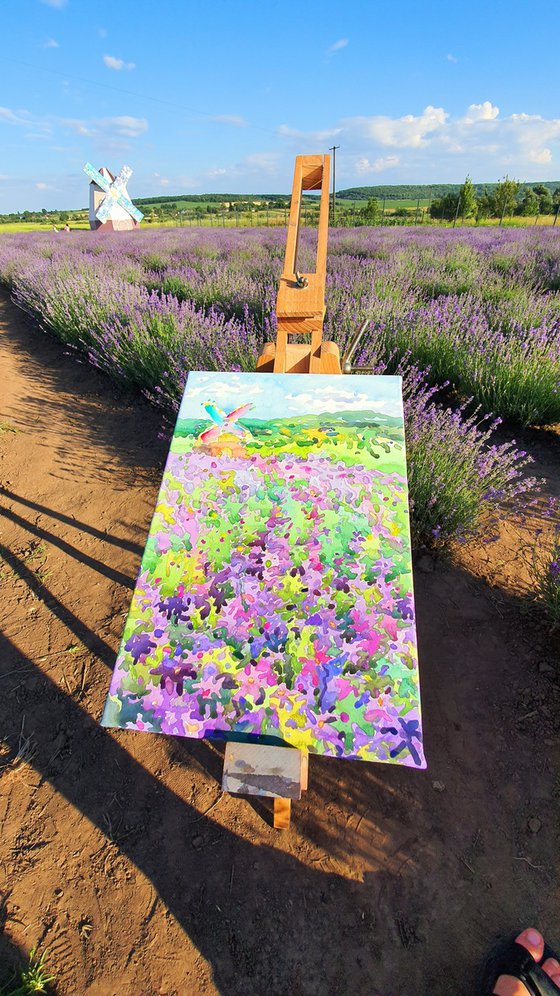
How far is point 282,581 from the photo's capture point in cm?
125

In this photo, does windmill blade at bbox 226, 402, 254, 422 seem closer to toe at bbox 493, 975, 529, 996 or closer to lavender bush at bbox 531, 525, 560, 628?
lavender bush at bbox 531, 525, 560, 628

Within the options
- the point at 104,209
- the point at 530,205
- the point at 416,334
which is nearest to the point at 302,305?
the point at 416,334

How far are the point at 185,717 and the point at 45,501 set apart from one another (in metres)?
2.70

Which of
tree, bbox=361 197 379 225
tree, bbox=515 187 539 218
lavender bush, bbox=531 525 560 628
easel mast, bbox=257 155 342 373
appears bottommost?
lavender bush, bbox=531 525 560 628

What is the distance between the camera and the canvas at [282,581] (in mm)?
1097

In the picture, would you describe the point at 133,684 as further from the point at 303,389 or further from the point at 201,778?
the point at 303,389

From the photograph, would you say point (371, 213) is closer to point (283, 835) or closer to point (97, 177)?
point (97, 177)

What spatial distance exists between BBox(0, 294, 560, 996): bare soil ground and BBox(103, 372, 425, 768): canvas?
83 cm

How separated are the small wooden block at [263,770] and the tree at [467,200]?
28039 millimetres

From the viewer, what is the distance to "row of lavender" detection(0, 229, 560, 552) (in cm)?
257

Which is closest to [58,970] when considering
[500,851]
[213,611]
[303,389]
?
[213,611]

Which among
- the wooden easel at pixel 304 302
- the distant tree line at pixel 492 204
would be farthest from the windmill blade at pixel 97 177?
the wooden easel at pixel 304 302

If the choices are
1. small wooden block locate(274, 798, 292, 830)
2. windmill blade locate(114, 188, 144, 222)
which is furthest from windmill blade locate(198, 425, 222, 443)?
windmill blade locate(114, 188, 144, 222)

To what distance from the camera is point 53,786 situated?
1.77 metres
